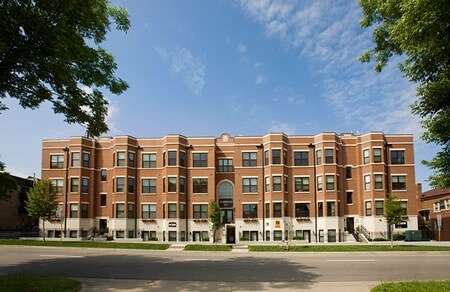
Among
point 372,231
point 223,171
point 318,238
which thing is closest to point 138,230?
point 223,171

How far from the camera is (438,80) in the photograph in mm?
10484

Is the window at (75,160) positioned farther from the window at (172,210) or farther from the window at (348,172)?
the window at (348,172)

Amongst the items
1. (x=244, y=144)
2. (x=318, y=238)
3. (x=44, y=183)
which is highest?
(x=244, y=144)

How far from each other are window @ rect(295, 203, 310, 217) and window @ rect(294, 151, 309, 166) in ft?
15.4

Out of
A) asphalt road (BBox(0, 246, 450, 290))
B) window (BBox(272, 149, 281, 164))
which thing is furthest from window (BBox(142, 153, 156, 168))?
asphalt road (BBox(0, 246, 450, 290))

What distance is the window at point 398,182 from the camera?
44.1 m

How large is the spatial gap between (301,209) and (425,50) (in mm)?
37308

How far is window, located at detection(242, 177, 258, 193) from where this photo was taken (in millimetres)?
45656

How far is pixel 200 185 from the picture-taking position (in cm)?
4609

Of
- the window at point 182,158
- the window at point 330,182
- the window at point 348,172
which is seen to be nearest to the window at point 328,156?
the window at point 330,182

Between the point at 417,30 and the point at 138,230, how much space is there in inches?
1624

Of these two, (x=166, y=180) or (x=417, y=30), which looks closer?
(x=417, y=30)

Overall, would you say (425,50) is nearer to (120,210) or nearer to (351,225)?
(351,225)

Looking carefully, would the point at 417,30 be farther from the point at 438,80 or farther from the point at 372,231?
the point at 372,231
